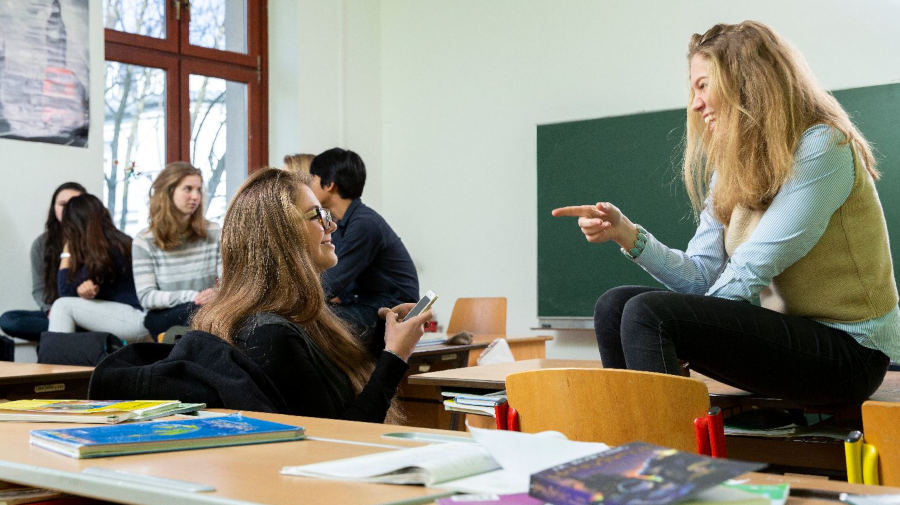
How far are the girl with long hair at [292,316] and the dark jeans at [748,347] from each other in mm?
502

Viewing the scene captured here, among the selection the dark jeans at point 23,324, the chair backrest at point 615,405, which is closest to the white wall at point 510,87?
the dark jeans at point 23,324

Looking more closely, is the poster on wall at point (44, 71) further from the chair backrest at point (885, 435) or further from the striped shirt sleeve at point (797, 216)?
the chair backrest at point (885, 435)

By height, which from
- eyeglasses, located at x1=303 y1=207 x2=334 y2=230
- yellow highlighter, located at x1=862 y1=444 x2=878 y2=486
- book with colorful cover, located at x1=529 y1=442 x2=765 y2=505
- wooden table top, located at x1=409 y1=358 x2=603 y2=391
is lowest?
wooden table top, located at x1=409 y1=358 x2=603 y2=391

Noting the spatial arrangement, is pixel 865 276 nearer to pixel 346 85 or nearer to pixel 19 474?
pixel 19 474

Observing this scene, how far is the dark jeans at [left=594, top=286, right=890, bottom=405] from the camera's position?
6.61ft

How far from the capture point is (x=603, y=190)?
6242 millimetres

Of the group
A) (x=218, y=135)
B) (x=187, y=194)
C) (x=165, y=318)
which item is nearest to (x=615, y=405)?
(x=165, y=318)

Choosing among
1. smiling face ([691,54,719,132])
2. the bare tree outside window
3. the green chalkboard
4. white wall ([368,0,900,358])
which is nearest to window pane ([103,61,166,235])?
the bare tree outside window

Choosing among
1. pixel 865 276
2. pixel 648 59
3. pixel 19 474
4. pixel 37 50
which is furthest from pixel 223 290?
pixel 648 59

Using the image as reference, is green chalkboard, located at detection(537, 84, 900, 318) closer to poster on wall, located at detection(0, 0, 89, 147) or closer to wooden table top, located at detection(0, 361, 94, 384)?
poster on wall, located at detection(0, 0, 89, 147)

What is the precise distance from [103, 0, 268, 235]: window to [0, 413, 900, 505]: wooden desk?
5.19 metres

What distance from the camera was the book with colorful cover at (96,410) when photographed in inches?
62.4

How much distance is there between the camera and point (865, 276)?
7.06 feet

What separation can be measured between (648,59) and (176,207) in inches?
122
